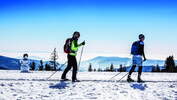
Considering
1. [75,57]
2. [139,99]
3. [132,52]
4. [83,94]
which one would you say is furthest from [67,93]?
[132,52]

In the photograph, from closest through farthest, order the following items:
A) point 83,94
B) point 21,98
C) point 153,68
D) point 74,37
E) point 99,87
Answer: point 21,98 < point 83,94 < point 99,87 < point 74,37 < point 153,68

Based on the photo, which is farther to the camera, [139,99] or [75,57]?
[75,57]

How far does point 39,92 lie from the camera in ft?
36.6

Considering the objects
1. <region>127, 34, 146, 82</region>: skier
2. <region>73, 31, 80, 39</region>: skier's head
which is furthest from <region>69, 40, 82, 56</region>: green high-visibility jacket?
<region>127, 34, 146, 82</region>: skier

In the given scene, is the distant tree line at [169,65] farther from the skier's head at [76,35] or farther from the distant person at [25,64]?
the skier's head at [76,35]

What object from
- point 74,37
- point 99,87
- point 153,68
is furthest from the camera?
point 153,68

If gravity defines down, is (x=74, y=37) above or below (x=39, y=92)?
above

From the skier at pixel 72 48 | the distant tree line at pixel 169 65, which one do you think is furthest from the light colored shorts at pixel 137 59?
the distant tree line at pixel 169 65

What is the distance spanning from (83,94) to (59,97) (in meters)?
0.88

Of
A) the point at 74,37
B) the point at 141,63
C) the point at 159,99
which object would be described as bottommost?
the point at 159,99

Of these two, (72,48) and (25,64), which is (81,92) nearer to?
(72,48)

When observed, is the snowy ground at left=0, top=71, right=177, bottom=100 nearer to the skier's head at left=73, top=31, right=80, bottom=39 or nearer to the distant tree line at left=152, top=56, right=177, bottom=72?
the skier's head at left=73, top=31, right=80, bottom=39

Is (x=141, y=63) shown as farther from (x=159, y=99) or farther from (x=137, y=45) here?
(x=159, y=99)

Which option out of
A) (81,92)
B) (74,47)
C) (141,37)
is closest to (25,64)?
(74,47)
